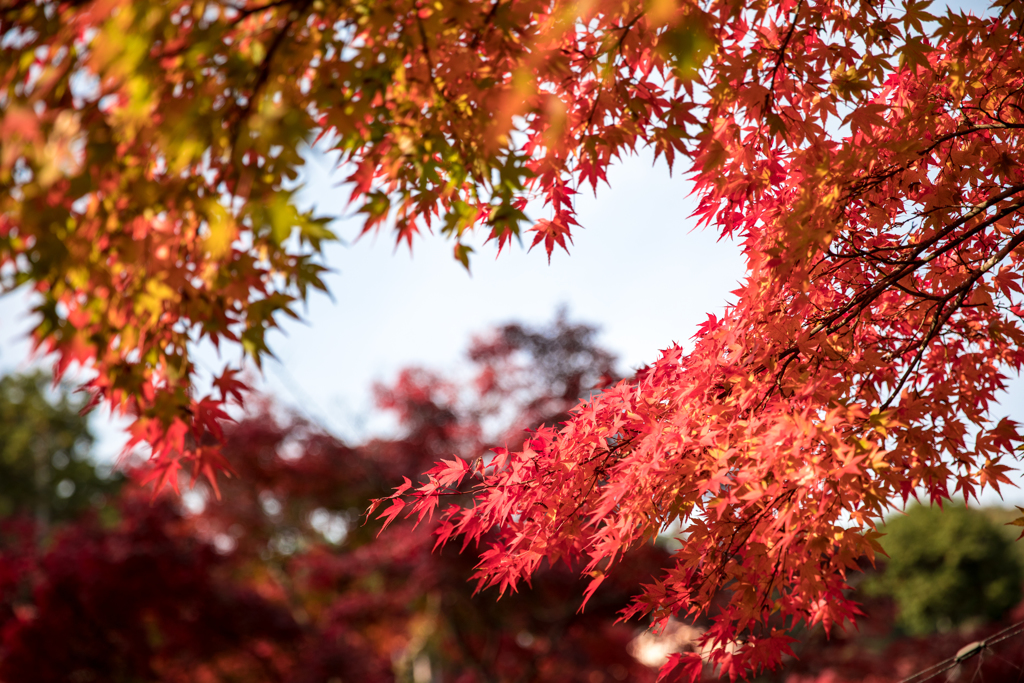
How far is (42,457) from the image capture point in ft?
76.8

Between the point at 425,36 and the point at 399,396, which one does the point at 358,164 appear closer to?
the point at 425,36

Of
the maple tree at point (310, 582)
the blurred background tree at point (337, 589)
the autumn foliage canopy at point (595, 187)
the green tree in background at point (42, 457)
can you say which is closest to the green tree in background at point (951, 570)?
the blurred background tree at point (337, 589)

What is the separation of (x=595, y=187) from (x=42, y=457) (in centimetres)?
2813

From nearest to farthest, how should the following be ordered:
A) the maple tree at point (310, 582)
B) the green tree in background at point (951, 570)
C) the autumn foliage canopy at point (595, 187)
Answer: the autumn foliage canopy at point (595, 187)
the maple tree at point (310, 582)
the green tree in background at point (951, 570)

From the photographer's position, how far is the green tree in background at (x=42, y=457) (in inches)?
911

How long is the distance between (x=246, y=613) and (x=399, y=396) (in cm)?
440

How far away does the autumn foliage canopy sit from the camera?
1.54m

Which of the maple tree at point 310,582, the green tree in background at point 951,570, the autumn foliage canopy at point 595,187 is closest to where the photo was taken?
the autumn foliage canopy at point 595,187

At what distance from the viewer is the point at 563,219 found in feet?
8.45

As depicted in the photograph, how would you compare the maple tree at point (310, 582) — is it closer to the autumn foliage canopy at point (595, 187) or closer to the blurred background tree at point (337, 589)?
the blurred background tree at point (337, 589)

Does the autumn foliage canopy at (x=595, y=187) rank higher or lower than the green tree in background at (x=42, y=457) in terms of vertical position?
lower

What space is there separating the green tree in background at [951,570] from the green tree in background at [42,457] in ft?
96.9

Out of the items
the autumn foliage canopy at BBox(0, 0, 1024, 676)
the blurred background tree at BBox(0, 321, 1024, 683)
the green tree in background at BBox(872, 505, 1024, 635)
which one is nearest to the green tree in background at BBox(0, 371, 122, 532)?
the blurred background tree at BBox(0, 321, 1024, 683)

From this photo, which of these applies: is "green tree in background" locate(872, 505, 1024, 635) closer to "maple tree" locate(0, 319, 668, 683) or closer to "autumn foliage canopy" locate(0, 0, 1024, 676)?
"maple tree" locate(0, 319, 668, 683)
